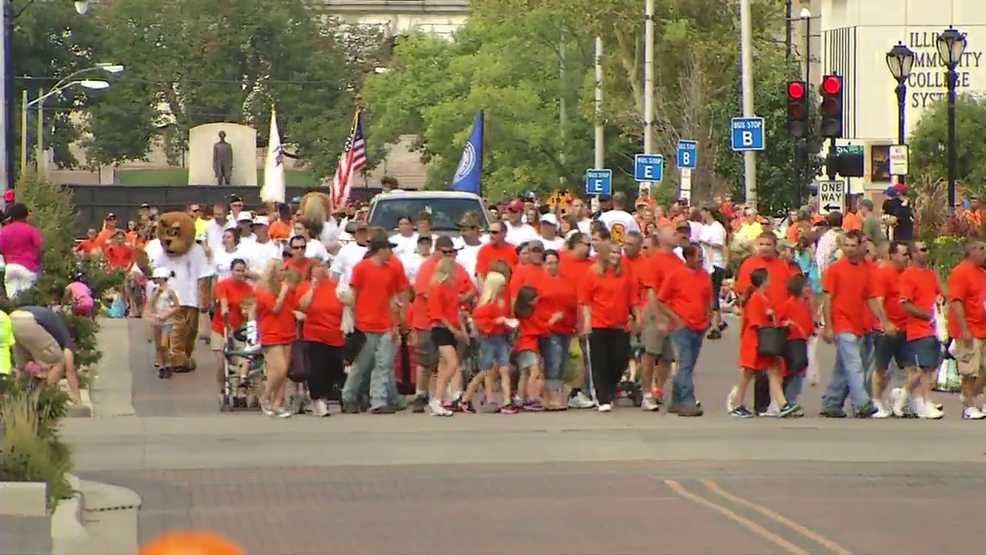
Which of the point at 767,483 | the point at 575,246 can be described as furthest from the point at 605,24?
the point at 767,483

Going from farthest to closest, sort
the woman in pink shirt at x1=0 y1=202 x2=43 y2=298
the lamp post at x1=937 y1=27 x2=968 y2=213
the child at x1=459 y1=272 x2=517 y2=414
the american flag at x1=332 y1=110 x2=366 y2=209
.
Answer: the american flag at x1=332 y1=110 x2=366 y2=209, the lamp post at x1=937 y1=27 x2=968 y2=213, the woman in pink shirt at x1=0 y1=202 x2=43 y2=298, the child at x1=459 y1=272 x2=517 y2=414

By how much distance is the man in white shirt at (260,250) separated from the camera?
24.4 meters

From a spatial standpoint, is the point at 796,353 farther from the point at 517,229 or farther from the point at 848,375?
the point at 517,229

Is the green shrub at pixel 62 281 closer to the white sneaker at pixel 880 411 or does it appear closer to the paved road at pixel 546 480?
the paved road at pixel 546 480

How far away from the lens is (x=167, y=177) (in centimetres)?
9700

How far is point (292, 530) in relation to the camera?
45.3 feet

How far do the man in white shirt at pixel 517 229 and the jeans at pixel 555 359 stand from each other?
322cm

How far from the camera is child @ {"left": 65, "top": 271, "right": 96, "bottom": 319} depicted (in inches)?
883

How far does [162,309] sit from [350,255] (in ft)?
9.91

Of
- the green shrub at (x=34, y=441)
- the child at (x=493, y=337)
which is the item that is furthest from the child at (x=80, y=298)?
the green shrub at (x=34, y=441)

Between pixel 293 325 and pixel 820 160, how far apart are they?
2704 centimetres

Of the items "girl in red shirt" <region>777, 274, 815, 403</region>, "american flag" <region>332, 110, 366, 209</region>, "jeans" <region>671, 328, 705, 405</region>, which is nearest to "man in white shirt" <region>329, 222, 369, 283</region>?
"jeans" <region>671, 328, 705, 405</region>

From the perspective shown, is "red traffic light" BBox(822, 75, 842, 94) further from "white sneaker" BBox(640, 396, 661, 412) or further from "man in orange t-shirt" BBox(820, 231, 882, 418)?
"white sneaker" BBox(640, 396, 661, 412)

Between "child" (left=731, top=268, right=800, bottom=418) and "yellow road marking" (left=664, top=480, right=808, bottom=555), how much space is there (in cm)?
503
